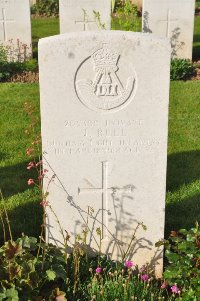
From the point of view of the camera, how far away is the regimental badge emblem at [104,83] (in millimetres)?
3309

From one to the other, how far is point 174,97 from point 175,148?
75.2 inches

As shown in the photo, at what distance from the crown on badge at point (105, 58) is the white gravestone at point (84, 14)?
6017 mm

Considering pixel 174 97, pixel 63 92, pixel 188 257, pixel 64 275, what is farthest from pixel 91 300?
pixel 174 97

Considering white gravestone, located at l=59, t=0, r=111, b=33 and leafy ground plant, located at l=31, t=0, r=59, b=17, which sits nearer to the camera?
white gravestone, located at l=59, t=0, r=111, b=33

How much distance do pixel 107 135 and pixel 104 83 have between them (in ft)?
1.23

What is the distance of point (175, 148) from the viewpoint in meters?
6.18

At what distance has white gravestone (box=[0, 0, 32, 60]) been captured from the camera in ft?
31.0

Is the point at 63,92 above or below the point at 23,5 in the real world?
below

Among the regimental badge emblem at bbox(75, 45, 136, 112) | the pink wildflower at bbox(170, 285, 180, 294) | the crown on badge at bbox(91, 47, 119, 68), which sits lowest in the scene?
the pink wildflower at bbox(170, 285, 180, 294)

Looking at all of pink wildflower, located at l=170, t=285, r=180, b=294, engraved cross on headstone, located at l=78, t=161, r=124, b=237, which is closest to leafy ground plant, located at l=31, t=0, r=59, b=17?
engraved cross on headstone, located at l=78, t=161, r=124, b=237

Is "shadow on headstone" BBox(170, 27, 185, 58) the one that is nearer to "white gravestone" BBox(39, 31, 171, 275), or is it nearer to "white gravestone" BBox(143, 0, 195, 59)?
"white gravestone" BBox(143, 0, 195, 59)

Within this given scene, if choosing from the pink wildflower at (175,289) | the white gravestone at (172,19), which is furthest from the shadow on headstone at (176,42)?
the pink wildflower at (175,289)

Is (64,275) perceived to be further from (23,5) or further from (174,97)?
(23,5)

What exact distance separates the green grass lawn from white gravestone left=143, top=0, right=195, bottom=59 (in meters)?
1.60
